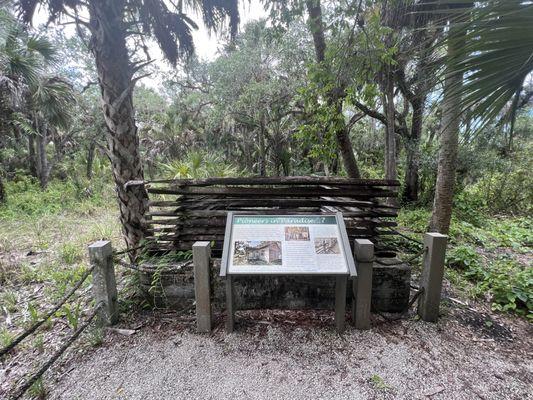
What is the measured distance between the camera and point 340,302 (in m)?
2.46

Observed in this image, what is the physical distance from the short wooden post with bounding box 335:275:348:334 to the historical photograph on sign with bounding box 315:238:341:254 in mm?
315

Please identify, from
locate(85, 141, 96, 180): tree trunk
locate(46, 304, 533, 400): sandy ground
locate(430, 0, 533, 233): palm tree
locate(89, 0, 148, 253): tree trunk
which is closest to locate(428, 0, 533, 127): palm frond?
locate(430, 0, 533, 233): palm tree

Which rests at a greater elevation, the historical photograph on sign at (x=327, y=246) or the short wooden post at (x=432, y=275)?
the historical photograph on sign at (x=327, y=246)

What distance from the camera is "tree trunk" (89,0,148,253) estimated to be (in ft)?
9.82

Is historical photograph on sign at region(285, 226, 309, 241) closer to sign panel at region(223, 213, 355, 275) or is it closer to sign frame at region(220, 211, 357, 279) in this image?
sign panel at region(223, 213, 355, 275)

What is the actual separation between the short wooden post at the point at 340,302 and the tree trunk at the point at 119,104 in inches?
100

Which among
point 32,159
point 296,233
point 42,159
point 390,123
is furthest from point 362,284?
point 32,159

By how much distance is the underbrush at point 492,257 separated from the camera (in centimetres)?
308

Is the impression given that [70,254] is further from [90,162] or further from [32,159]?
[32,159]

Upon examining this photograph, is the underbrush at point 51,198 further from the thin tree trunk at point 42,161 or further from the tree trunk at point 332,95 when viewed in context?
the tree trunk at point 332,95

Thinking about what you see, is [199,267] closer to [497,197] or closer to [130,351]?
[130,351]

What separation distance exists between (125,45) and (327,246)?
337 cm

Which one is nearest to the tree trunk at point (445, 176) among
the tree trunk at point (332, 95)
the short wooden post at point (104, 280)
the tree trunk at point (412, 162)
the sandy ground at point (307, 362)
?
the tree trunk at point (332, 95)

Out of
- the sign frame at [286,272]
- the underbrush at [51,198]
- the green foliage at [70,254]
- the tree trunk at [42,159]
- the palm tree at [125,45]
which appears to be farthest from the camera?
the tree trunk at [42,159]
